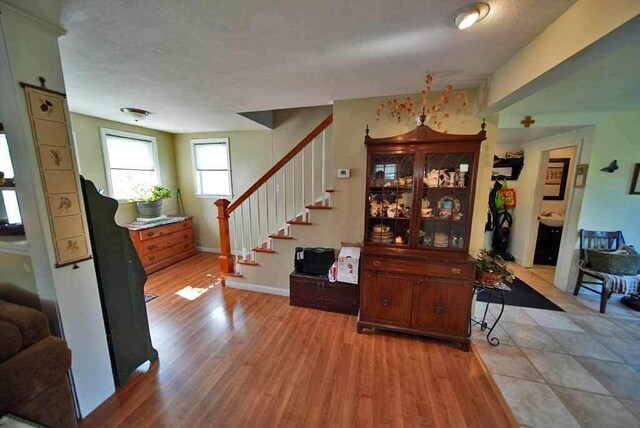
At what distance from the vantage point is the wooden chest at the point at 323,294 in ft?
8.49

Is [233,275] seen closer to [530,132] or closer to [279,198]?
[279,198]

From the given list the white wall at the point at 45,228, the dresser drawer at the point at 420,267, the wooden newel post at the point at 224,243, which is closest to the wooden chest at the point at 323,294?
the dresser drawer at the point at 420,267

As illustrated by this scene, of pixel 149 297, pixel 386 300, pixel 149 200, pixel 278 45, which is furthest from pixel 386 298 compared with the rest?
pixel 149 200

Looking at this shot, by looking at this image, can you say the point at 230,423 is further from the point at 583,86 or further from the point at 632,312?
the point at 632,312

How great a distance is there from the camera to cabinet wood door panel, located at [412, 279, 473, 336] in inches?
79.2

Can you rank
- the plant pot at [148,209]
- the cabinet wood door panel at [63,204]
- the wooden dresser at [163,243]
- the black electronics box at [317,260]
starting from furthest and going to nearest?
→ 1. the plant pot at [148,209]
2. the wooden dresser at [163,243]
3. the black electronics box at [317,260]
4. the cabinet wood door panel at [63,204]

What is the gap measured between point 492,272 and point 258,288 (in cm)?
266

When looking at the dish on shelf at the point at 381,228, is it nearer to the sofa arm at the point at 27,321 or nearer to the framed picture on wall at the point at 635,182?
the sofa arm at the point at 27,321

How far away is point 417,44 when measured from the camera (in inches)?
57.6

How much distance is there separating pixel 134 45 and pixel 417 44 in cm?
182

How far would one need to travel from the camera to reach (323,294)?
2.66 meters

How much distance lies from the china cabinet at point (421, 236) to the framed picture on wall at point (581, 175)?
2.12 meters

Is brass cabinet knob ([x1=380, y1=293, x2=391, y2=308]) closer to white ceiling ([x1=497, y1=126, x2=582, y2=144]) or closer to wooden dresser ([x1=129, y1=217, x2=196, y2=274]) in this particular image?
white ceiling ([x1=497, y1=126, x2=582, y2=144])

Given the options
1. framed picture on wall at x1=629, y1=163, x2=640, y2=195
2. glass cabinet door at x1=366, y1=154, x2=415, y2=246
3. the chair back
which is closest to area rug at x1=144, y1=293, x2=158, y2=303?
glass cabinet door at x1=366, y1=154, x2=415, y2=246
